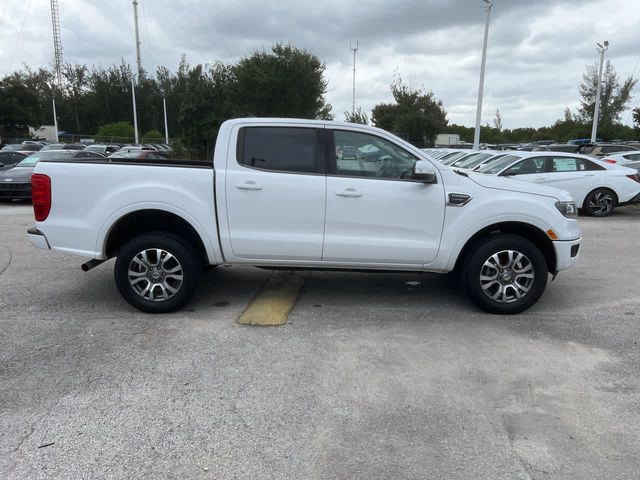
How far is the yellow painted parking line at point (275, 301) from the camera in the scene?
5.09m

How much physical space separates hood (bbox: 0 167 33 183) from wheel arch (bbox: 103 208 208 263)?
37.0 ft

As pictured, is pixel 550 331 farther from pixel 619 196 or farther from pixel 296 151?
pixel 619 196

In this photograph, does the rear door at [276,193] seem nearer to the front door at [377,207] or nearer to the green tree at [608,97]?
the front door at [377,207]

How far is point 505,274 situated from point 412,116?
131 feet

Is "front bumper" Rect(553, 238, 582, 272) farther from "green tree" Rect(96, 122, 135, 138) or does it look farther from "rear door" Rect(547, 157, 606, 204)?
"green tree" Rect(96, 122, 135, 138)

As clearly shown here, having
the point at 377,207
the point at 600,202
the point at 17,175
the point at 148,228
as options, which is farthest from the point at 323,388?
the point at 17,175

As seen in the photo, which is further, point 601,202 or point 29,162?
point 29,162

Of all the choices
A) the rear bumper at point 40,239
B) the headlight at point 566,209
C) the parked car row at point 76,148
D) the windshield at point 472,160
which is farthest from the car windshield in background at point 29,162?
the headlight at point 566,209

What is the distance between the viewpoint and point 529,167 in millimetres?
12461

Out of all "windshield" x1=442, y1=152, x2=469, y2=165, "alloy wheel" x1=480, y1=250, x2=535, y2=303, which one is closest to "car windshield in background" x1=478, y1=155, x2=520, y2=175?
"windshield" x1=442, y1=152, x2=469, y2=165

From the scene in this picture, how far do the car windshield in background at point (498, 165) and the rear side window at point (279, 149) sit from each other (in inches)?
337

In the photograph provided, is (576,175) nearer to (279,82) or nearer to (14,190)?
(14,190)

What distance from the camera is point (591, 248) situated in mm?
8828

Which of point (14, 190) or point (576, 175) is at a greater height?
point (576, 175)
